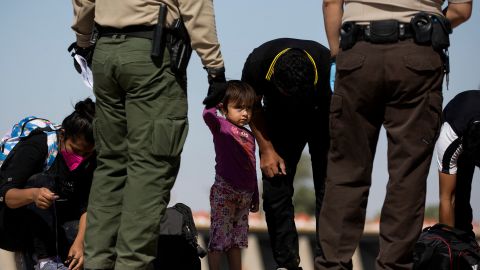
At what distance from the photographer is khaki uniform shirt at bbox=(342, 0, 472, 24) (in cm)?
401

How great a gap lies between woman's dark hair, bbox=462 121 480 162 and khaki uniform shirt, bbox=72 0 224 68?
1.80m

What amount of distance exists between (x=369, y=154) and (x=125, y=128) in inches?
46.0

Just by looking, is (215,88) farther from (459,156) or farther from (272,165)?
(459,156)

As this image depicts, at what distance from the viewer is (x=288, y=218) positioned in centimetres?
533

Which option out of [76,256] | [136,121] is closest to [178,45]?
[136,121]

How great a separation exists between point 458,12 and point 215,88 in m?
1.13

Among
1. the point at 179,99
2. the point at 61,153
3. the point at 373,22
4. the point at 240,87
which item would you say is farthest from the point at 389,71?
the point at 61,153

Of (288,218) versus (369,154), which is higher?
(369,154)

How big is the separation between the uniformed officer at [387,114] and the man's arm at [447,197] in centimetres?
163

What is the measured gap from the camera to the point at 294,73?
4961 millimetres

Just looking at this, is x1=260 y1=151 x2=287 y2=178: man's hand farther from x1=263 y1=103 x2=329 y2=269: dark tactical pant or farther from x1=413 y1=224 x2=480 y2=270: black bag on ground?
x1=413 y1=224 x2=480 y2=270: black bag on ground

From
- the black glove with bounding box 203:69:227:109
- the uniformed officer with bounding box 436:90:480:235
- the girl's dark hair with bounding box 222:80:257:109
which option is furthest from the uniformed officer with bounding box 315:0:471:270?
the uniformed officer with bounding box 436:90:480:235

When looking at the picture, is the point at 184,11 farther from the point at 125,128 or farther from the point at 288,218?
the point at 288,218

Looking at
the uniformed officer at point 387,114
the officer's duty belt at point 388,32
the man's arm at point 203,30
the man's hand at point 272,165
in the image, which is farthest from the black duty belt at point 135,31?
the man's hand at point 272,165
